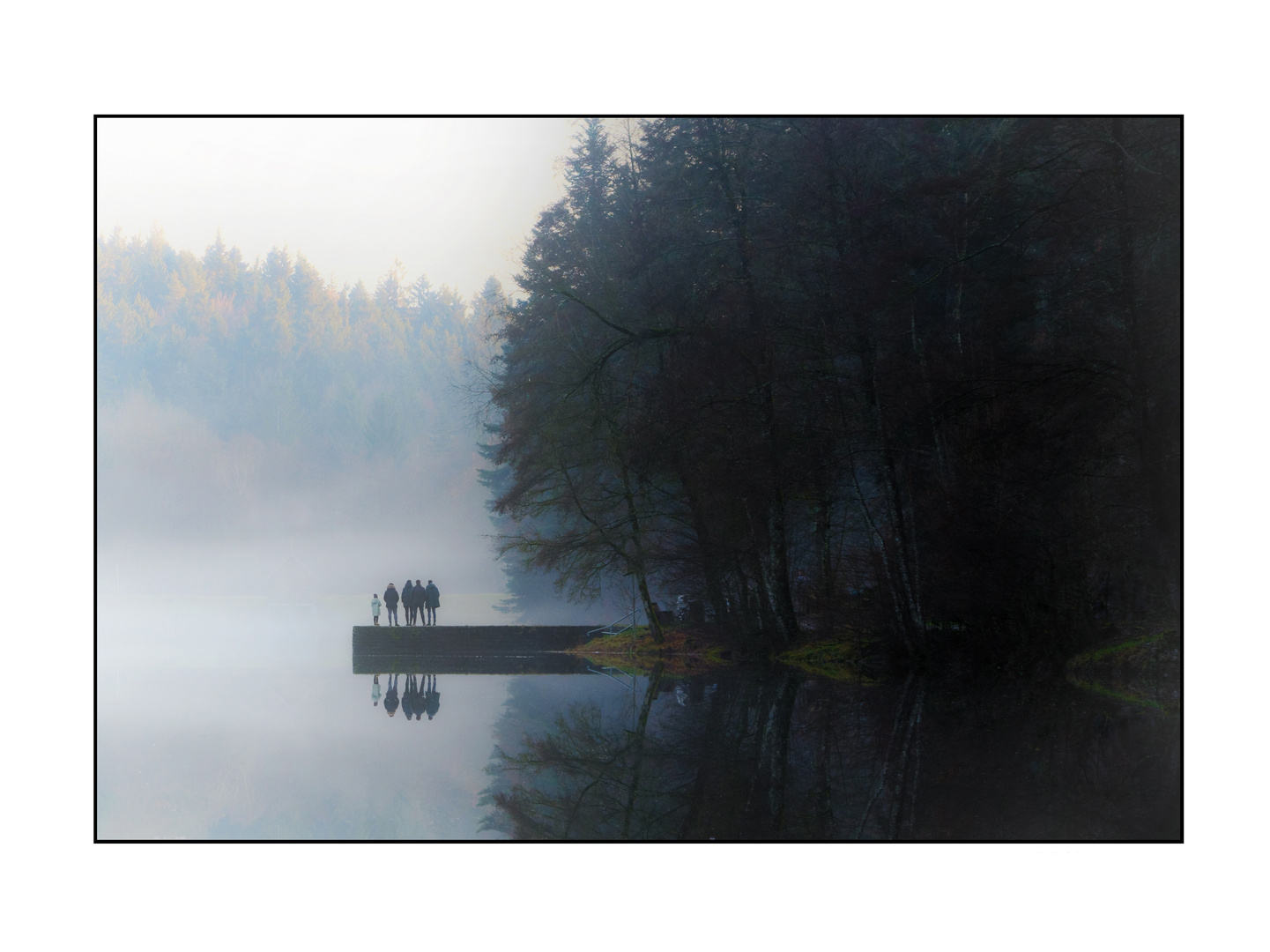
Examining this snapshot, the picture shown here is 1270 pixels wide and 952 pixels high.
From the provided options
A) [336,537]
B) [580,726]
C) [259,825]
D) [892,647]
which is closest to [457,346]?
[336,537]

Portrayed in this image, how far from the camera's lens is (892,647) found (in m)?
17.0

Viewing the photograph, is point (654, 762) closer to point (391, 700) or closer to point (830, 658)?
point (391, 700)

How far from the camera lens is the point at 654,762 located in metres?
9.25

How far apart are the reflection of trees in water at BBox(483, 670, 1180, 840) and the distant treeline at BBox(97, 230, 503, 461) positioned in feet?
133

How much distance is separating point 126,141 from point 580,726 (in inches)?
1052

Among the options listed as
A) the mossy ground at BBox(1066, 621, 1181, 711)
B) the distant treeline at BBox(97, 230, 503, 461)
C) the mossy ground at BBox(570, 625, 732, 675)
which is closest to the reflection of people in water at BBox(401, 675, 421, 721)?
the mossy ground at BBox(570, 625, 732, 675)

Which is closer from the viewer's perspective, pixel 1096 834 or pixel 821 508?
pixel 1096 834

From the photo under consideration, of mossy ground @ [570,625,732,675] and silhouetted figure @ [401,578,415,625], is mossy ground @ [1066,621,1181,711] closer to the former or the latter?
mossy ground @ [570,625,732,675]

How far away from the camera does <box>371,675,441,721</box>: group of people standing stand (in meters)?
14.6

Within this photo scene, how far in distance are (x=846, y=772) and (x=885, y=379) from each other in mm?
9013

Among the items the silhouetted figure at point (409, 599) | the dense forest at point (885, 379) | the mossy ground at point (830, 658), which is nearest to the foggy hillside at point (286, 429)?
the silhouetted figure at point (409, 599)

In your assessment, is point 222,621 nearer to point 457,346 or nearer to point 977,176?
point 457,346

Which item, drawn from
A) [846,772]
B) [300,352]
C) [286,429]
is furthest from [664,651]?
[300,352]

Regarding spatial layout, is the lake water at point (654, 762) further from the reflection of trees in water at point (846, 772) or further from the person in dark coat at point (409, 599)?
the person in dark coat at point (409, 599)
